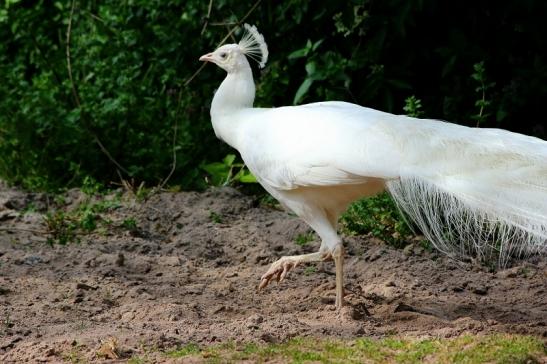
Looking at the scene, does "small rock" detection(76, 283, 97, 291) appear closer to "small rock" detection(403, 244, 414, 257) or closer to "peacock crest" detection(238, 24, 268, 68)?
"peacock crest" detection(238, 24, 268, 68)

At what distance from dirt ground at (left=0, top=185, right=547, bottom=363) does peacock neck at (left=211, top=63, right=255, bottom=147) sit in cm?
102

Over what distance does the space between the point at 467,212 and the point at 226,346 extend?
1.41m

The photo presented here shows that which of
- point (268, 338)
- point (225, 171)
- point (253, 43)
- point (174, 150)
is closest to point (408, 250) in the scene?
point (253, 43)

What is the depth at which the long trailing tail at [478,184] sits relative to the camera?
Result: 5211mm

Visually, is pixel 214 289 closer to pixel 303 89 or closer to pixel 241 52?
pixel 241 52

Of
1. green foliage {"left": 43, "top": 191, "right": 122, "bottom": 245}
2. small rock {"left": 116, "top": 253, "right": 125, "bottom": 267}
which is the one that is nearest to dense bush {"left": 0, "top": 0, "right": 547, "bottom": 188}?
green foliage {"left": 43, "top": 191, "right": 122, "bottom": 245}

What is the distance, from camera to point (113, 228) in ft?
26.7

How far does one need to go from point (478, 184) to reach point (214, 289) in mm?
2079

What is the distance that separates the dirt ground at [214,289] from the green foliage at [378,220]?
130 millimetres

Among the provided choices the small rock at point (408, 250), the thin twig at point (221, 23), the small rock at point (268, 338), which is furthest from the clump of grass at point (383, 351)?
the thin twig at point (221, 23)

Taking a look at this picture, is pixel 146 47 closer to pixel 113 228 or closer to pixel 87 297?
pixel 113 228

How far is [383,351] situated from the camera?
5.02 m

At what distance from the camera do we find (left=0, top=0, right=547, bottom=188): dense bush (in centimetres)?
898

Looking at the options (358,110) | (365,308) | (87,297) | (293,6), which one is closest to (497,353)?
(365,308)
